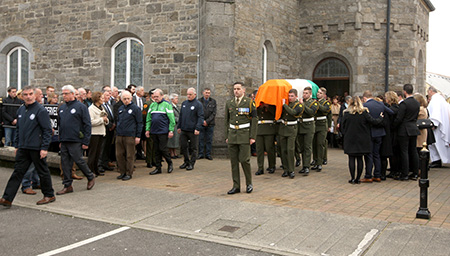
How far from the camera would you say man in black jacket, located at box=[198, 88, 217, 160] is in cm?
1232

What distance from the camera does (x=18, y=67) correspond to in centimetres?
1747

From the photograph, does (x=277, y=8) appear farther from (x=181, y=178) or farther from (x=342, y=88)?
(x=181, y=178)

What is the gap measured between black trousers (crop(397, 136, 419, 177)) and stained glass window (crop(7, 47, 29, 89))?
1422 cm

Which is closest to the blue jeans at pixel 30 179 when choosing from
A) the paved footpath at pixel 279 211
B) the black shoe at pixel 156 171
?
the paved footpath at pixel 279 211

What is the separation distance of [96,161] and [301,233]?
5482 mm

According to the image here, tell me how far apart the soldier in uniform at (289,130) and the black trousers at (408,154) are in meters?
2.21

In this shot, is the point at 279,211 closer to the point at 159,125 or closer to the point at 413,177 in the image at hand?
the point at 159,125

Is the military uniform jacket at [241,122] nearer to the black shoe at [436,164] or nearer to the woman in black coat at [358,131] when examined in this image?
Answer: the woman in black coat at [358,131]

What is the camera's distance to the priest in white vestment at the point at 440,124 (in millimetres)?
11328

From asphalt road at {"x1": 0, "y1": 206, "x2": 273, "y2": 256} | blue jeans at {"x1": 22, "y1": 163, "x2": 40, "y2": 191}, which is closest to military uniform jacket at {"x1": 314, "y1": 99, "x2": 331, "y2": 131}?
asphalt road at {"x1": 0, "y1": 206, "x2": 273, "y2": 256}

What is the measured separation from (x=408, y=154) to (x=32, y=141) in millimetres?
7568

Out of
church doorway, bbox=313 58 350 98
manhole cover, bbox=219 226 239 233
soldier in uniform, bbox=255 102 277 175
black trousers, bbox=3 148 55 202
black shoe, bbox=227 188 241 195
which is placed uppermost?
church doorway, bbox=313 58 350 98

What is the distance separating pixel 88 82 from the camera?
15188 mm

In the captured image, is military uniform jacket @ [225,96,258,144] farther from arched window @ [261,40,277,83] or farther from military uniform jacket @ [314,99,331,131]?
arched window @ [261,40,277,83]
